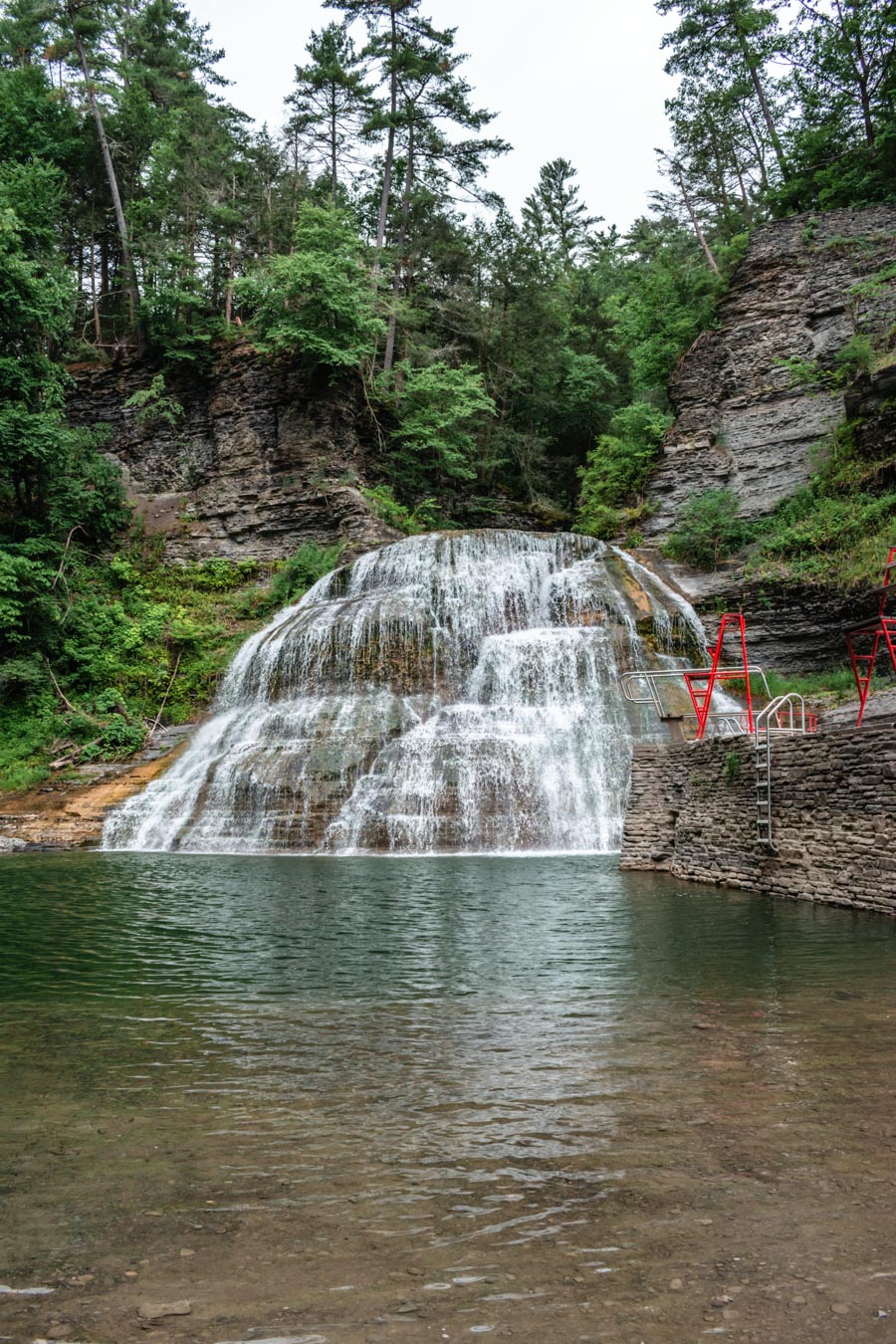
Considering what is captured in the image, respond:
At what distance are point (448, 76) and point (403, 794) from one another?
33010 millimetres

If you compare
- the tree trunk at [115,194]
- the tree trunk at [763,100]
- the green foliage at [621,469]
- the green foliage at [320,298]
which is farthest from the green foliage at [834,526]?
the tree trunk at [115,194]

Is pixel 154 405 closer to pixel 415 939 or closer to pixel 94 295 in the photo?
pixel 94 295

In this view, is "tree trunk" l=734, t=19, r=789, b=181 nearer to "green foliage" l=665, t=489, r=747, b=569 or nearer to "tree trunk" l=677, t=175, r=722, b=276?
"tree trunk" l=677, t=175, r=722, b=276

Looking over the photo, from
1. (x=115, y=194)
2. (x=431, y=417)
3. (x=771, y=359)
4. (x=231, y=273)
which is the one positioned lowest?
(x=771, y=359)

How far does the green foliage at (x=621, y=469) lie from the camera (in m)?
29.1

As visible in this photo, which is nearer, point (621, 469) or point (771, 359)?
point (771, 359)

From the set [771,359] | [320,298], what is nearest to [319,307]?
[320,298]

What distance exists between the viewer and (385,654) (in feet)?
67.2

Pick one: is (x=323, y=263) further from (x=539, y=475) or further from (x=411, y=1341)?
(x=411, y=1341)

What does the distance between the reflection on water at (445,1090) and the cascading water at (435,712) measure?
8.32m

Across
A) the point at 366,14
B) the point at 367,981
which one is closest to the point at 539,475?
the point at 366,14

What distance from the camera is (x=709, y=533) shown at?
2378cm

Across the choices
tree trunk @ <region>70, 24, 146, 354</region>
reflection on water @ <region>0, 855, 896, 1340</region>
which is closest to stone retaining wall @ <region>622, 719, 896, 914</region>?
A: reflection on water @ <region>0, 855, 896, 1340</region>

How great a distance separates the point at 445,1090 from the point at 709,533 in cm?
2219
